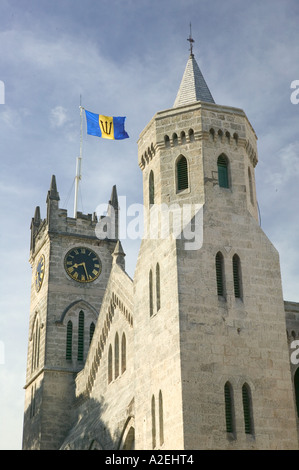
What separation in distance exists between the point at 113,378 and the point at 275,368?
1203cm

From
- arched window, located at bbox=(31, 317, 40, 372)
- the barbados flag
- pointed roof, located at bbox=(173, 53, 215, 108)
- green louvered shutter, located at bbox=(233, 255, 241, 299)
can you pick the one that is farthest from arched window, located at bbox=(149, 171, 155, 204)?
arched window, located at bbox=(31, 317, 40, 372)

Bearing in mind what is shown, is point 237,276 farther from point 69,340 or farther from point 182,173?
point 69,340

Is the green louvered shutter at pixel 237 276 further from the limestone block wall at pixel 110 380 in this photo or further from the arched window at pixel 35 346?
the arched window at pixel 35 346

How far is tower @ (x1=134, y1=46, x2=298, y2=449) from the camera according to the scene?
23.9 metres

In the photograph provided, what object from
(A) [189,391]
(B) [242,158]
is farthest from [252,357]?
(B) [242,158]

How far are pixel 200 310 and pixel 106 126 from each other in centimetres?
2022

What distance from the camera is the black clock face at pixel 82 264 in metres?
48.1

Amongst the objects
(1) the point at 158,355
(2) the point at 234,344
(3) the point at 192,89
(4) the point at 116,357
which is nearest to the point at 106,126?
(3) the point at 192,89

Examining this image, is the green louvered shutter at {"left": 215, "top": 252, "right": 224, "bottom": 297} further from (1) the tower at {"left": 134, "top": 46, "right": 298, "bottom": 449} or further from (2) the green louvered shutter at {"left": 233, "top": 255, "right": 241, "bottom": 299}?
(2) the green louvered shutter at {"left": 233, "top": 255, "right": 241, "bottom": 299}

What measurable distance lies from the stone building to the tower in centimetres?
4

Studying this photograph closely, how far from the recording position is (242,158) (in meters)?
28.5

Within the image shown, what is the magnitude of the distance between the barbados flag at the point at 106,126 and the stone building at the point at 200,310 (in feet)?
33.6

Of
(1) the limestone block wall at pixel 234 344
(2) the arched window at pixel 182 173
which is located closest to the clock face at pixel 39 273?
(2) the arched window at pixel 182 173

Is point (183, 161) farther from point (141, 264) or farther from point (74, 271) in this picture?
point (74, 271)
